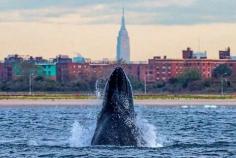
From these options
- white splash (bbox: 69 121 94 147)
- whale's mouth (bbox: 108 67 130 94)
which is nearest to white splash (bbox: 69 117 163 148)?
white splash (bbox: 69 121 94 147)

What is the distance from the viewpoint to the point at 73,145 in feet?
148

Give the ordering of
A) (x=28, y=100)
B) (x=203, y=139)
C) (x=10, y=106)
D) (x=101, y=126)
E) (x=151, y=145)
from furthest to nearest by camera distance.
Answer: (x=28, y=100) → (x=10, y=106) → (x=203, y=139) → (x=151, y=145) → (x=101, y=126)

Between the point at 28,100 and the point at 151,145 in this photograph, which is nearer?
the point at 151,145

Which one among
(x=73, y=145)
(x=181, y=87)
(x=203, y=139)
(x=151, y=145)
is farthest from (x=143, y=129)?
(x=181, y=87)

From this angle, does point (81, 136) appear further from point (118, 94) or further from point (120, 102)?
point (118, 94)

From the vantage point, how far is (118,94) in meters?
39.4

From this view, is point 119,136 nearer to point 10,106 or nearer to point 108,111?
point 108,111

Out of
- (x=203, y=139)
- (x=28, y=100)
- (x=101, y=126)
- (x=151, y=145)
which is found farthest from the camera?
(x=28, y=100)

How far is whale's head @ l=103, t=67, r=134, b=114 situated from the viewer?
1542 inches

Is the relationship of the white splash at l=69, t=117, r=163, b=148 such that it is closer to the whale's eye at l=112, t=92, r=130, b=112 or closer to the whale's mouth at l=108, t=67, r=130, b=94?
the whale's eye at l=112, t=92, r=130, b=112

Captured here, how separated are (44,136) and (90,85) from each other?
143 m

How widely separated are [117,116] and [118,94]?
0.83 meters

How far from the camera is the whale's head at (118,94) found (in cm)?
3916

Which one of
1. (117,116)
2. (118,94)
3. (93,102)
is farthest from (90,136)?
(93,102)
